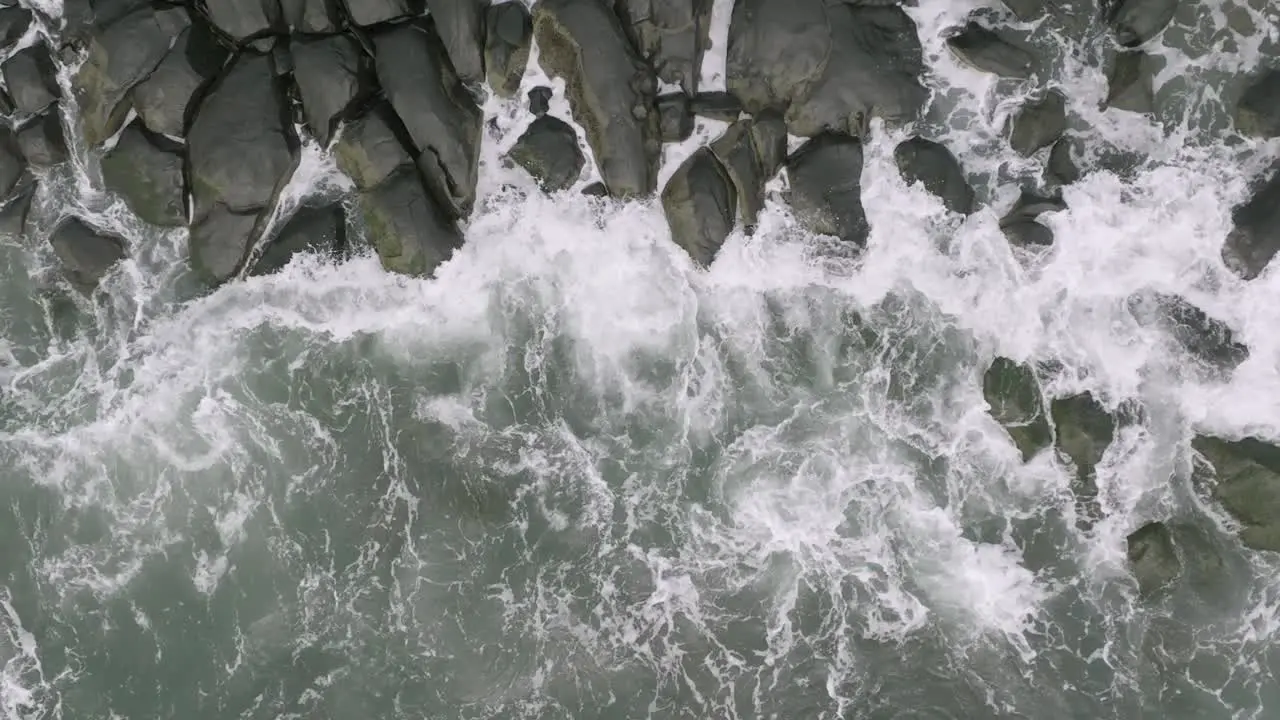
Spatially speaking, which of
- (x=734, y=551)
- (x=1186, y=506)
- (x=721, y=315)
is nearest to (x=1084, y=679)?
(x=1186, y=506)

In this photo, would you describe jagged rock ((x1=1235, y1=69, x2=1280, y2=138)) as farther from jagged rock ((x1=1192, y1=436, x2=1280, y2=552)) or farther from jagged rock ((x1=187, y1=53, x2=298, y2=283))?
jagged rock ((x1=187, y1=53, x2=298, y2=283))

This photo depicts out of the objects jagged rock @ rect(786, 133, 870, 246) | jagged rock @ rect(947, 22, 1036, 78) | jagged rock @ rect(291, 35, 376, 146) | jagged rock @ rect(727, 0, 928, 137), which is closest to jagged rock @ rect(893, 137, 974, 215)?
jagged rock @ rect(727, 0, 928, 137)

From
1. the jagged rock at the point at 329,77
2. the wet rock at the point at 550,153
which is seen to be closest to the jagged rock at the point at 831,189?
the wet rock at the point at 550,153

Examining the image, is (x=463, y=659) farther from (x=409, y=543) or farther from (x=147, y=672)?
(x=147, y=672)

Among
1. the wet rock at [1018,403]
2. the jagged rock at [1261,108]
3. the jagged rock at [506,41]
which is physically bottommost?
the wet rock at [1018,403]

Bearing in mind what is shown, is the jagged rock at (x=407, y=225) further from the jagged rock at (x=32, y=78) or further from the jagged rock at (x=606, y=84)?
the jagged rock at (x=32, y=78)
